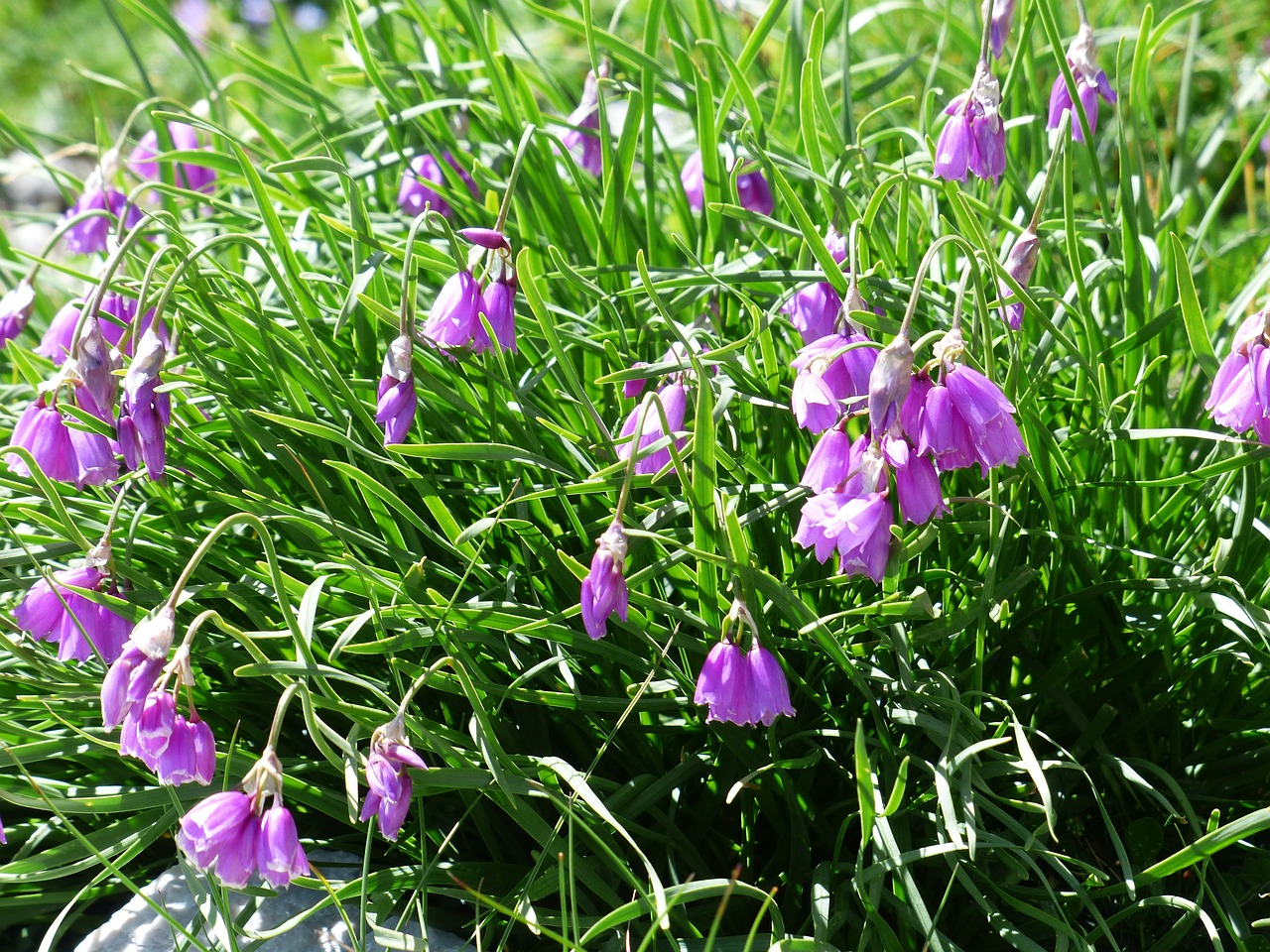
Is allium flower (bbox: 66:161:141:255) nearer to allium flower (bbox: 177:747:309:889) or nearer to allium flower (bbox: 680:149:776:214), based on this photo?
allium flower (bbox: 680:149:776:214)

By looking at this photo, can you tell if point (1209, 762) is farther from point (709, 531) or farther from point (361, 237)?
point (361, 237)

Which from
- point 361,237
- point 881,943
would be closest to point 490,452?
point 361,237

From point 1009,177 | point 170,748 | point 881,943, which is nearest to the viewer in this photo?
point 170,748

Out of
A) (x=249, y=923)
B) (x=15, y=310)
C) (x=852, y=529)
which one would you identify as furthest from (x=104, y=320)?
(x=852, y=529)

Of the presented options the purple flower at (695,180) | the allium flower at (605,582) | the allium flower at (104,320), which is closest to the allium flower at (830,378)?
the allium flower at (605,582)

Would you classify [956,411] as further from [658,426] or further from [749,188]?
[749,188]

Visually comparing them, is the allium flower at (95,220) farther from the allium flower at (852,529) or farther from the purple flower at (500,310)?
the allium flower at (852,529)
